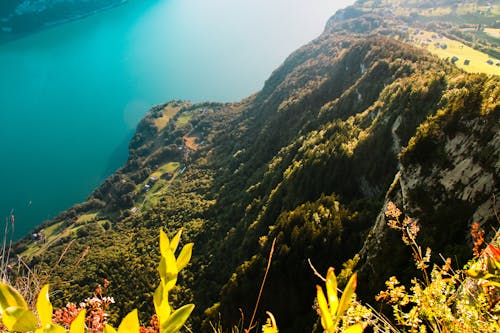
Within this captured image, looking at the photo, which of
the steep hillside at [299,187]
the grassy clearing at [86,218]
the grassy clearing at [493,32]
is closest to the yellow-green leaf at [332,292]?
the steep hillside at [299,187]

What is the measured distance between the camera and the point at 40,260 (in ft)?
245

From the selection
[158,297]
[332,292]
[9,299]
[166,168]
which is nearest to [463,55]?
[332,292]

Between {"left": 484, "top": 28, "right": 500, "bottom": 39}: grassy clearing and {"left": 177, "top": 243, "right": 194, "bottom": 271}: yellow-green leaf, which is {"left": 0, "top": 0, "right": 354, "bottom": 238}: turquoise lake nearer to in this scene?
{"left": 484, "top": 28, "right": 500, "bottom": 39}: grassy clearing

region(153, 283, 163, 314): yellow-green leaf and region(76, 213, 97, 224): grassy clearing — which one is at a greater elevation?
region(153, 283, 163, 314): yellow-green leaf

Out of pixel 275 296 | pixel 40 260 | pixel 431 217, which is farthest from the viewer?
pixel 40 260

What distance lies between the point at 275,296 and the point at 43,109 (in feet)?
445

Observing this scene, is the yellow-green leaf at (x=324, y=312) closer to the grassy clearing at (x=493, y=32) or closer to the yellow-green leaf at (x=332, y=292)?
the yellow-green leaf at (x=332, y=292)

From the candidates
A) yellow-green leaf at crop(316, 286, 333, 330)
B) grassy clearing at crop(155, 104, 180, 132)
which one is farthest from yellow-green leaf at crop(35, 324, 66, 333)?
grassy clearing at crop(155, 104, 180, 132)

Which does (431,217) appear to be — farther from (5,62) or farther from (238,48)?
(5,62)

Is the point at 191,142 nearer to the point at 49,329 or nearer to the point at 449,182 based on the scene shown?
the point at 449,182

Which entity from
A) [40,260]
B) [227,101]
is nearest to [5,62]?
[227,101]

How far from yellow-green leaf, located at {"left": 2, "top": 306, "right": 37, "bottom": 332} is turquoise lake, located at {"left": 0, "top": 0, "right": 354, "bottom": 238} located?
106 metres

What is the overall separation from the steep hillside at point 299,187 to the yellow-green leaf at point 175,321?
53.3 inches

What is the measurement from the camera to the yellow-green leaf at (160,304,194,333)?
847 millimetres
